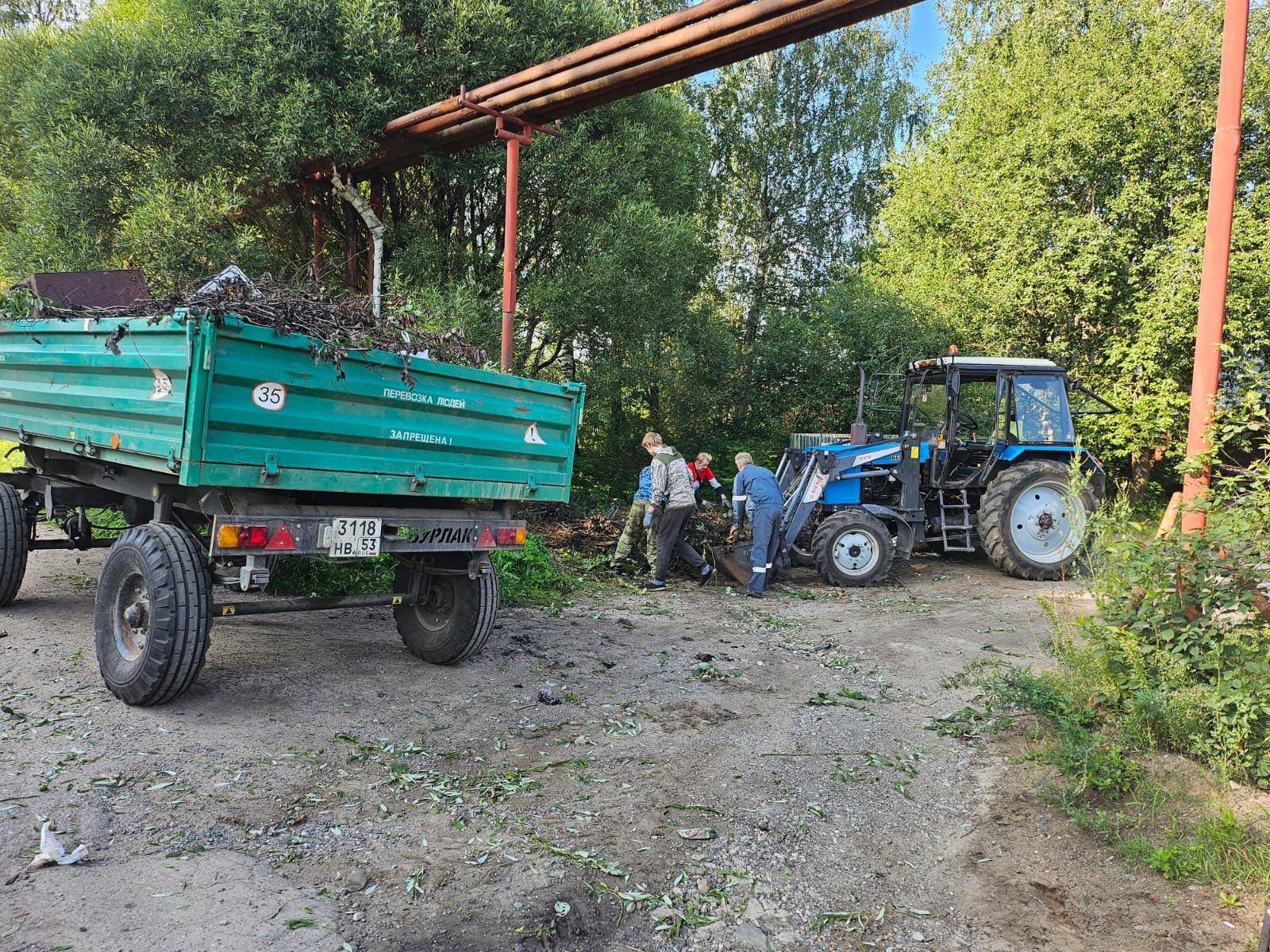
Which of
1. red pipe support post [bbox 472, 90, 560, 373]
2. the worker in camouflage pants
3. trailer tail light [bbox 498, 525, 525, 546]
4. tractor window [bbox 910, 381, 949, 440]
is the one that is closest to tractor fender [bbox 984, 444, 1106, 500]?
tractor window [bbox 910, 381, 949, 440]

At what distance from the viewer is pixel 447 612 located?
5.57 m

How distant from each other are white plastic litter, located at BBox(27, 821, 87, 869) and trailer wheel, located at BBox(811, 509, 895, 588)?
7.92 m

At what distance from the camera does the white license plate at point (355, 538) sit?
4.34 metres

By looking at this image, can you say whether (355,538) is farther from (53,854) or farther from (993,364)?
(993,364)

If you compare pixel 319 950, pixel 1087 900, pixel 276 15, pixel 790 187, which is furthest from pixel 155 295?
pixel 790 187

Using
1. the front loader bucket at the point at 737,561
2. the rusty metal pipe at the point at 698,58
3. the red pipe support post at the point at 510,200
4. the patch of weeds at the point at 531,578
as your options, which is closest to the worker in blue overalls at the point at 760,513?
the front loader bucket at the point at 737,561

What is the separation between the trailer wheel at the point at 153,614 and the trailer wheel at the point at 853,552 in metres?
7.03

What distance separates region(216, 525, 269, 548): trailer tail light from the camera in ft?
12.9

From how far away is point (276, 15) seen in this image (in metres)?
9.65

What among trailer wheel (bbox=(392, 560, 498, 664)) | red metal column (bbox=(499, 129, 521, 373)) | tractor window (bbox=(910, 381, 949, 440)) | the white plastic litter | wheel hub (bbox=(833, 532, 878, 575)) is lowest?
the white plastic litter

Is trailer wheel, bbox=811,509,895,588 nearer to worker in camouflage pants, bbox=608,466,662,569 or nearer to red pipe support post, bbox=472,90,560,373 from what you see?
worker in camouflage pants, bbox=608,466,662,569

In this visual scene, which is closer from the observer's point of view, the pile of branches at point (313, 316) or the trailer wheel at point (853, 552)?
the pile of branches at point (313, 316)

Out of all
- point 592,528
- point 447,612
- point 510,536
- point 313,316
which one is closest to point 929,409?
point 592,528

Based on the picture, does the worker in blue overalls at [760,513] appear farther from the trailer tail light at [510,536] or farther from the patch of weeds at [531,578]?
the trailer tail light at [510,536]
